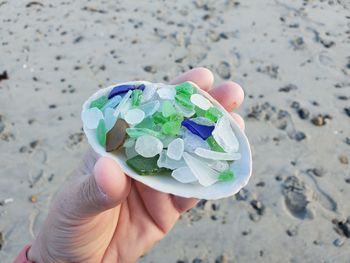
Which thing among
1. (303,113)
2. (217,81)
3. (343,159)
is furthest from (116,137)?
(217,81)

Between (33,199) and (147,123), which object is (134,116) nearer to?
(147,123)

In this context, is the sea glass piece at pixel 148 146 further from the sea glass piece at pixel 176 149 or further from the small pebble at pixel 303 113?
the small pebble at pixel 303 113

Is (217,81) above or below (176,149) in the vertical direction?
below

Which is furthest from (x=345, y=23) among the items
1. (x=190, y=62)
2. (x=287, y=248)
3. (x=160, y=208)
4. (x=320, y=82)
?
(x=160, y=208)

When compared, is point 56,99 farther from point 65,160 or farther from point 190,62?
point 190,62

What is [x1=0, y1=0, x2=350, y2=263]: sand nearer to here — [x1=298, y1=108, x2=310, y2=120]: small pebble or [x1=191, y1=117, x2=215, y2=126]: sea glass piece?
[x1=298, y1=108, x2=310, y2=120]: small pebble

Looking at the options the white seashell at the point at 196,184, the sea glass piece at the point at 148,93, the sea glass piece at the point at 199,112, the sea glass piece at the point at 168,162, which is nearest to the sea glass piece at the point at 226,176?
the white seashell at the point at 196,184
